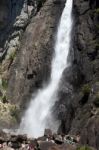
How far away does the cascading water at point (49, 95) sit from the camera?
5471 centimetres

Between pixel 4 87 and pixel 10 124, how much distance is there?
9.09 meters

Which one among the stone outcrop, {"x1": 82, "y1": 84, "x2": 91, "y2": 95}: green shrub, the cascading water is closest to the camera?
the stone outcrop

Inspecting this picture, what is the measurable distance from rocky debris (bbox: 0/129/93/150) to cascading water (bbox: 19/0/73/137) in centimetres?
1211

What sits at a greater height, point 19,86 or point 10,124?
point 19,86

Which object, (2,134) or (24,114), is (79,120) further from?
(24,114)

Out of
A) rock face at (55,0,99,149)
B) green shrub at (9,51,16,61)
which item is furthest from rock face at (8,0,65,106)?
rock face at (55,0,99,149)

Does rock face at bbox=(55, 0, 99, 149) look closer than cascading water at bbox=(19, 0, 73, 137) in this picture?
Yes

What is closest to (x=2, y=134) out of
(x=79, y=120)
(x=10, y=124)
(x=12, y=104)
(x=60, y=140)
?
(x=60, y=140)

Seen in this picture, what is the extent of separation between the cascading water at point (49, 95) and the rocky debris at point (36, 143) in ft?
39.7

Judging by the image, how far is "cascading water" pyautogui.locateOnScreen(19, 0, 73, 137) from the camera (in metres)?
54.7

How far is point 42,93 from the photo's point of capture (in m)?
59.6

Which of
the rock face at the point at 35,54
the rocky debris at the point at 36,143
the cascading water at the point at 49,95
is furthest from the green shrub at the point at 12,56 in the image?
the rocky debris at the point at 36,143

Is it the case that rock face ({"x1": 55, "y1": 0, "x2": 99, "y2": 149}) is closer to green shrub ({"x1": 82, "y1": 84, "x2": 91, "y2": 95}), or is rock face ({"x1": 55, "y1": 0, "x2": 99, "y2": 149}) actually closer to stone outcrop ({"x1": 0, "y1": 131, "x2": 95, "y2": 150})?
green shrub ({"x1": 82, "y1": 84, "x2": 91, "y2": 95})

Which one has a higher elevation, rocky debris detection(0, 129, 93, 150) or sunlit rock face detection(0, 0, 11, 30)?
sunlit rock face detection(0, 0, 11, 30)
